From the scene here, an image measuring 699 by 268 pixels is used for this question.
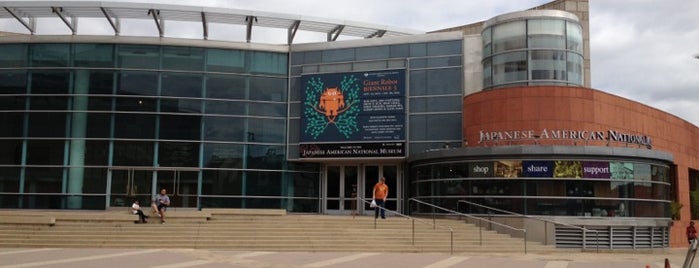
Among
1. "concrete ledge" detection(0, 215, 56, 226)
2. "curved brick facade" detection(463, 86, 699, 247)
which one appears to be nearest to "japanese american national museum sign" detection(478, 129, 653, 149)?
"curved brick facade" detection(463, 86, 699, 247)

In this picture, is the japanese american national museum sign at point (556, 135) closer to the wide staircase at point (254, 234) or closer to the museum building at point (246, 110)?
the museum building at point (246, 110)

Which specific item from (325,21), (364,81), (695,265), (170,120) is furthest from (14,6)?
(695,265)

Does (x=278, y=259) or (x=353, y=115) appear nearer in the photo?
(x=278, y=259)

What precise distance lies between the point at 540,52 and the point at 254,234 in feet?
44.7

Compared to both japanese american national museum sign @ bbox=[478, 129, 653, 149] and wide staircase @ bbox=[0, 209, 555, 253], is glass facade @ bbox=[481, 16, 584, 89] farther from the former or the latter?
wide staircase @ bbox=[0, 209, 555, 253]

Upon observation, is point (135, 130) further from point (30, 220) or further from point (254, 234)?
point (254, 234)

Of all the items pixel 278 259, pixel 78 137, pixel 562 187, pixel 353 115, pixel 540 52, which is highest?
pixel 540 52

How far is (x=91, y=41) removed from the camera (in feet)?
104

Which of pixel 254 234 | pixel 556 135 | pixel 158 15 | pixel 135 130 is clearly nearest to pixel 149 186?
pixel 135 130

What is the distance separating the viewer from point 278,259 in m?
17.7

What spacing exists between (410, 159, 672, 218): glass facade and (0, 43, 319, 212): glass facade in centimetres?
972

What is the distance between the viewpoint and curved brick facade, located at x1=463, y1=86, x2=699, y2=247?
26.1 m

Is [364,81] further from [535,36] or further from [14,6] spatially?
[14,6]

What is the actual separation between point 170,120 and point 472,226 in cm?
1473
